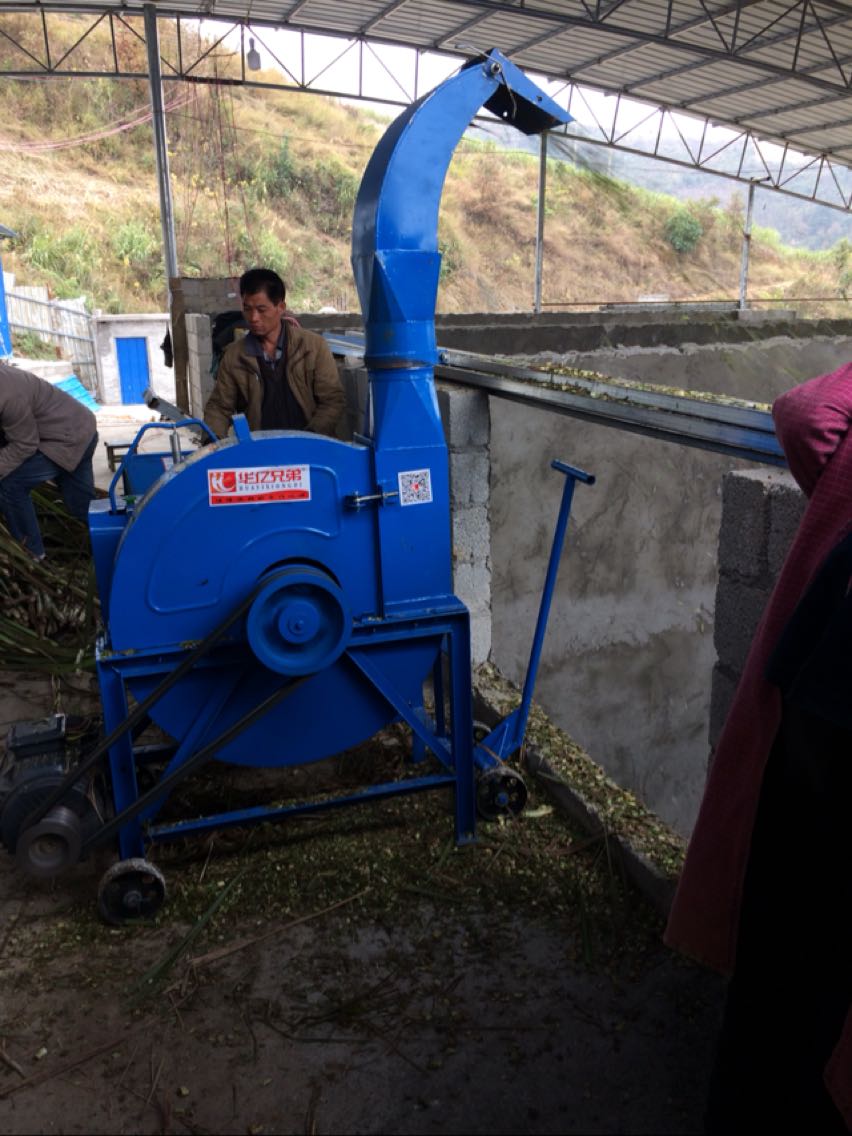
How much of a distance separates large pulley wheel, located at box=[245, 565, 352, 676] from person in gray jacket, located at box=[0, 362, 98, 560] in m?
3.28

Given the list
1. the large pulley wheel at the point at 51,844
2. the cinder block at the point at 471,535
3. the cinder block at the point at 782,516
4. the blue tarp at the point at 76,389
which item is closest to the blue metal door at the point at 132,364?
the blue tarp at the point at 76,389

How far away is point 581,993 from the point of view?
250cm

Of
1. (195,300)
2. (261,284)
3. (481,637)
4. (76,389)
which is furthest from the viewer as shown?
(76,389)

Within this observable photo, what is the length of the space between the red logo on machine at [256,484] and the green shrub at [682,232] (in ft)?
124

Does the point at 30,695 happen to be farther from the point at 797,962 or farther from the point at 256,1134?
the point at 797,962

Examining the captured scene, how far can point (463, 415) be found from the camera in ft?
13.3

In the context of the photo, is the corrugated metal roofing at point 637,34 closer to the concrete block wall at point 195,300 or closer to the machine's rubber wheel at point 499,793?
the concrete block wall at point 195,300

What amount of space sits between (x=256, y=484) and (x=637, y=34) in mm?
12765

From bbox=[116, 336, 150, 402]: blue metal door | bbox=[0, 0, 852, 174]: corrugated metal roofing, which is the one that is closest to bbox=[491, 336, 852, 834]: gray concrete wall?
bbox=[0, 0, 852, 174]: corrugated metal roofing

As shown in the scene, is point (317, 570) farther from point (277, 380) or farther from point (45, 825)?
point (277, 380)

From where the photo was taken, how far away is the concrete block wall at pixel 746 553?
88.9 inches

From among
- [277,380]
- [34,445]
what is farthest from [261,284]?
[34,445]

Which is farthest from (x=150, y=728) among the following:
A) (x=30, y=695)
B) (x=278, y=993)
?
(x=278, y=993)

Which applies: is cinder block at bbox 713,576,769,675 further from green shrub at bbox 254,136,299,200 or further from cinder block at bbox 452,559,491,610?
green shrub at bbox 254,136,299,200
